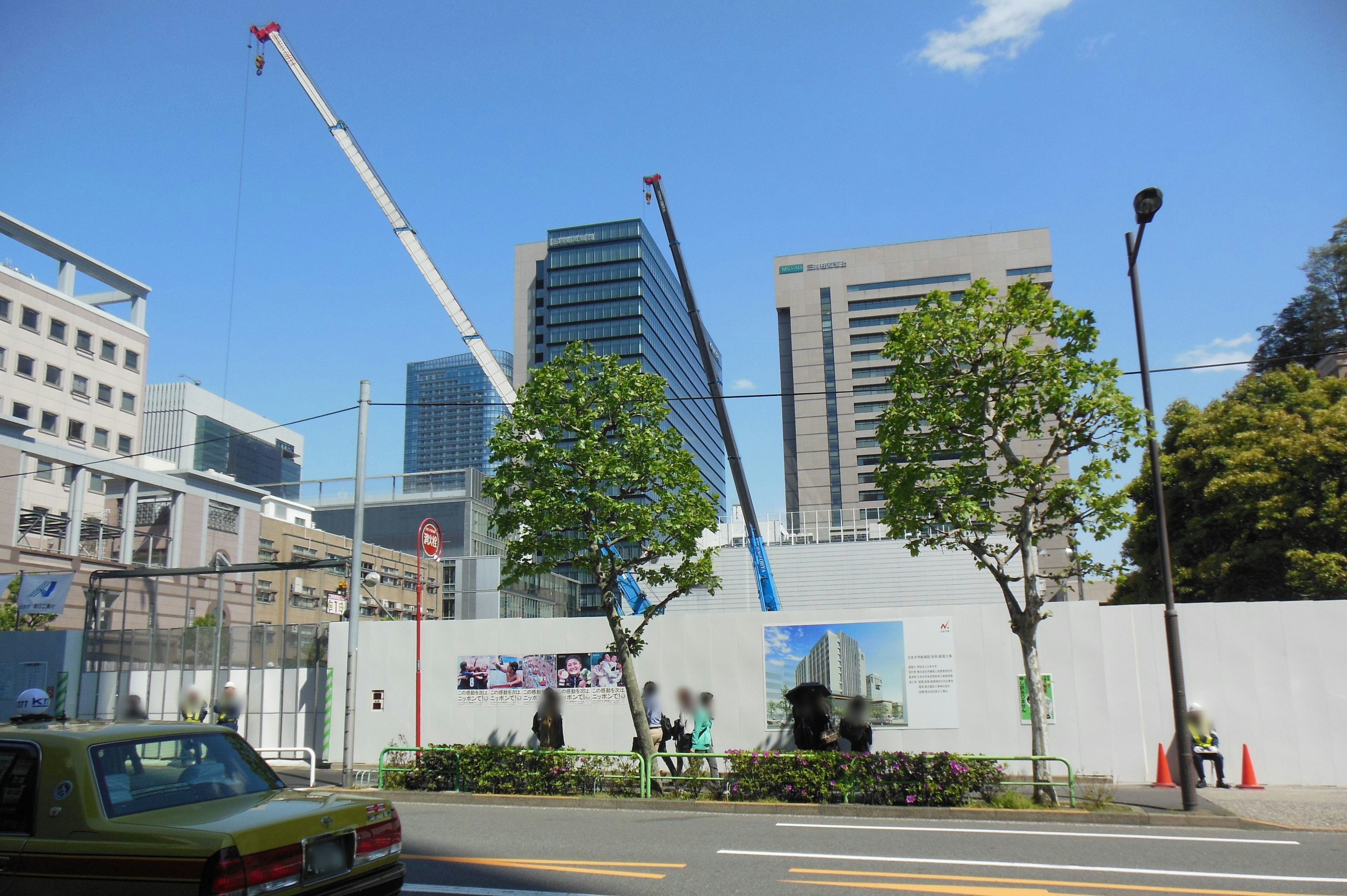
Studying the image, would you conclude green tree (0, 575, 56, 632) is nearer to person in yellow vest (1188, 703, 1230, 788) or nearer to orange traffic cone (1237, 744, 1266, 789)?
person in yellow vest (1188, 703, 1230, 788)

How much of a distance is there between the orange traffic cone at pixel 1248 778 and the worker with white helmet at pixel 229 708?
18.7 metres

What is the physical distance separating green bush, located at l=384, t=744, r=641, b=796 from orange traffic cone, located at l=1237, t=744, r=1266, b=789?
1028 cm

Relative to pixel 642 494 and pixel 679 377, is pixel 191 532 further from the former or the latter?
pixel 679 377

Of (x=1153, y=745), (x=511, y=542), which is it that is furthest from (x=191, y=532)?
(x=1153, y=745)

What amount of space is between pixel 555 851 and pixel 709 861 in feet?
6.02

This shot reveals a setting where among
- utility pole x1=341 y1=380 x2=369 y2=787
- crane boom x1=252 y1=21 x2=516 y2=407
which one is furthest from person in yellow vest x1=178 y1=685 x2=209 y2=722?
crane boom x1=252 y1=21 x2=516 y2=407

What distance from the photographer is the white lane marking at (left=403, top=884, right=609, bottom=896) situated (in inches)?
311

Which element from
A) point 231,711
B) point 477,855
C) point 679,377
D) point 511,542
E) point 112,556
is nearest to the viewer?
point 477,855

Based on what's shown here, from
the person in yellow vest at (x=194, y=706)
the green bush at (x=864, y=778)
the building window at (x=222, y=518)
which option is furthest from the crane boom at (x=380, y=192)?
the green bush at (x=864, y=778)

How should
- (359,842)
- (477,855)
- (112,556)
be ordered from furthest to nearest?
(112,556) < (477,855) < (359,842)

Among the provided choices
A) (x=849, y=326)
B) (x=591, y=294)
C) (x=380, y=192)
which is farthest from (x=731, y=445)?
(x=591, y=294)

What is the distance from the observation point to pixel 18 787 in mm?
5430

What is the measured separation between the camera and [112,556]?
56.5 metres

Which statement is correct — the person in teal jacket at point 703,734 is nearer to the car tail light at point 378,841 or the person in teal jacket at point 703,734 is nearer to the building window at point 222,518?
the car tail light at point 378,841
